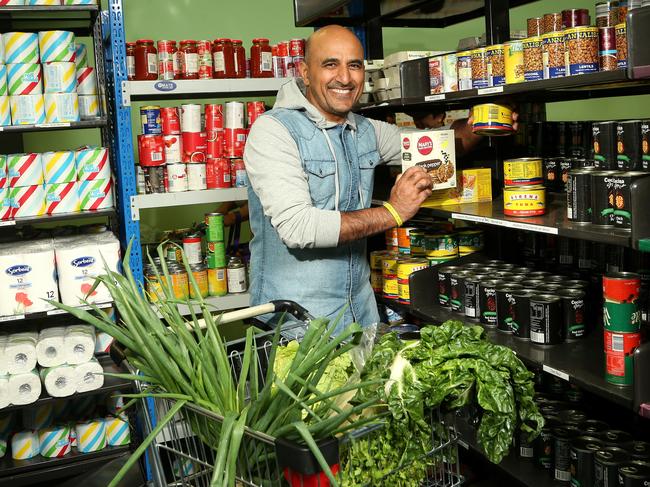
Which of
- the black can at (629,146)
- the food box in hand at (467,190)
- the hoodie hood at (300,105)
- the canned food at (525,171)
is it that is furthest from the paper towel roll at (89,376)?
the black can at (629,146)

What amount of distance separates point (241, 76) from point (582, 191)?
7.67 ft

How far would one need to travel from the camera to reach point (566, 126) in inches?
122

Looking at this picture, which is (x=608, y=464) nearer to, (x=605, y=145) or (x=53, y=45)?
(x=605, y=145)

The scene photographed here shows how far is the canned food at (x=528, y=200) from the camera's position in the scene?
2.79 metres

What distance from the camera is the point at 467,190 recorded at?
3.27m

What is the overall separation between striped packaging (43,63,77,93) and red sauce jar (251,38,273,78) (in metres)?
0.98

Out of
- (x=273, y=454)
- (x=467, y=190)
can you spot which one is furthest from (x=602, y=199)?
(x=273, y=454)

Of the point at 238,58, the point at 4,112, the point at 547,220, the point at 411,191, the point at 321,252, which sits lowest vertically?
the point at 321,252

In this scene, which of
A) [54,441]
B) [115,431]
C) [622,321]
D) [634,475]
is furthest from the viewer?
[115,431]

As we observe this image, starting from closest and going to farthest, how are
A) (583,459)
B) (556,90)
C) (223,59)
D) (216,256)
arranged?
1. (583,459)
2. (556,90)
3. (223,59)
4. (216,256)

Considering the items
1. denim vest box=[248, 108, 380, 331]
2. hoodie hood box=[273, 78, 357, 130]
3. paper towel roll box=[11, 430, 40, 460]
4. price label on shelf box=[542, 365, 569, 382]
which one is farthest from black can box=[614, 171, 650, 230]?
paper towel roll box=[11, 430, 40, 460]

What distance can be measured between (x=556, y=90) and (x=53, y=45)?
250 cm

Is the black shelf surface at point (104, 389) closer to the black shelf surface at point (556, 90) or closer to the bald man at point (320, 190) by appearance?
the bald man at point (320, 190)

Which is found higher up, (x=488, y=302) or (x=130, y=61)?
(x=130, y=61)
